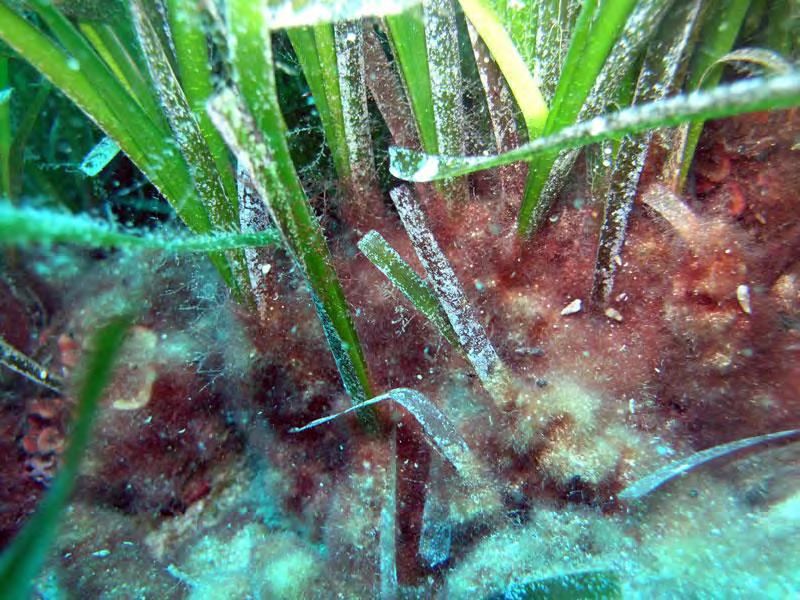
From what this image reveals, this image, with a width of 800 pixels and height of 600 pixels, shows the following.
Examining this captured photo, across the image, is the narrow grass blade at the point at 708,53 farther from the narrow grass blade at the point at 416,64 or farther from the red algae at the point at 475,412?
the narrow grass blade at the point at 416,64

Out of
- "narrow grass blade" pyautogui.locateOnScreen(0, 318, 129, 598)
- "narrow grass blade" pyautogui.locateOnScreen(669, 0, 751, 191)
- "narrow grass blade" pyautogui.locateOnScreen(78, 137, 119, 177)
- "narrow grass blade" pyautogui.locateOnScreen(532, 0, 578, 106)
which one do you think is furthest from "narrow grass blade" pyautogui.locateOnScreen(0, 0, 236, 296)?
"narrow grass blade" pyautogui.locateOnScreen(669, 0, 751, 191)

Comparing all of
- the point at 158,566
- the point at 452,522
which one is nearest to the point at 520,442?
the point at 452,522

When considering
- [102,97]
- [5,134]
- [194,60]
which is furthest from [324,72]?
[5,134]

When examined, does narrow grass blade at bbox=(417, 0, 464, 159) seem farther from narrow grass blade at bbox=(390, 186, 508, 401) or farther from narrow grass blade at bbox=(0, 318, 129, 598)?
narrow grass blade at bbox=(0, 318, 129, 598)

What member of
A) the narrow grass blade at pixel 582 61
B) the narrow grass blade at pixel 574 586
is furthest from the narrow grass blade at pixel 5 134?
the narrow grass blade at pixel 574 586

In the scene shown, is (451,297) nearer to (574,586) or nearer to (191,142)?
(574,586)
